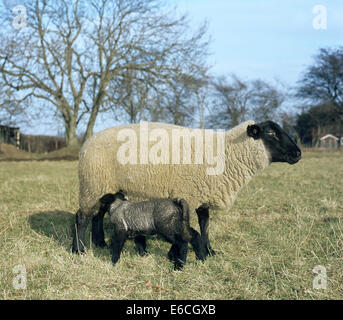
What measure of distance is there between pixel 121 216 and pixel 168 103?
60.2ft

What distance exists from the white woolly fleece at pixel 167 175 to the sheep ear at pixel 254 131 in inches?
3.0

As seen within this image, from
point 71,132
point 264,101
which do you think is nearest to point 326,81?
point 264,101

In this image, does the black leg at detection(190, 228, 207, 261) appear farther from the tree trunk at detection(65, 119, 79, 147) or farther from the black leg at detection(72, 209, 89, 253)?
the tree trunk at detection(65, 119, 79, 147)

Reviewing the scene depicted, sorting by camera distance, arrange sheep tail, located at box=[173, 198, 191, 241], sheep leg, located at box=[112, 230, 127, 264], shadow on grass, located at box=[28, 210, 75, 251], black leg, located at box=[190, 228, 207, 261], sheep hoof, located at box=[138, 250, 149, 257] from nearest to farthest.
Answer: sheep tail, located at box=[173, 198, 191, 241]
sheep leg, located at box=[112, 230, 127, 264]
black leg, located at box=[190, 228, 207, 261]
sheep hoof, located at box=[138, 250, 149, 257]
shadow on grass, located at box=[28, 210, 75, 251]

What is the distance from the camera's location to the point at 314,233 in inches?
173

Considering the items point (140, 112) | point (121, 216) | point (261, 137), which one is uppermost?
point (140, 112)

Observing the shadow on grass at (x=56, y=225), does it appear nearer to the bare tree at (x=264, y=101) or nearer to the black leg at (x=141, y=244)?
the black leg at (x=141, y=244)

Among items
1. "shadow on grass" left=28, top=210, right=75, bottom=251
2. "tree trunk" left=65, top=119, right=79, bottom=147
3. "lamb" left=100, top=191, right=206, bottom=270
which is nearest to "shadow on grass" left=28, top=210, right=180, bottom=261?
"shadow on grass" left=28, top=210, right=75, bottom=251

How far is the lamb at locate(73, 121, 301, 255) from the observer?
156 inches

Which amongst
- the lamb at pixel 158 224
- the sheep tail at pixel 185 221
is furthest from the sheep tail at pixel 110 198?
the sheep tail at pixel 185 221

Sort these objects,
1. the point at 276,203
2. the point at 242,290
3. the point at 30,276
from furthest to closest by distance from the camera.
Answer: the point at 276,203 < the point at 30,276 < the point at 242,290

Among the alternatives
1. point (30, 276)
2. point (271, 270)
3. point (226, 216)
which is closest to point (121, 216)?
point (30, 276)

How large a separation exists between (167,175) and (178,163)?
0.67 feet

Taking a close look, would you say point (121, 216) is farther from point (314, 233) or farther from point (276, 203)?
point (276, 203)
